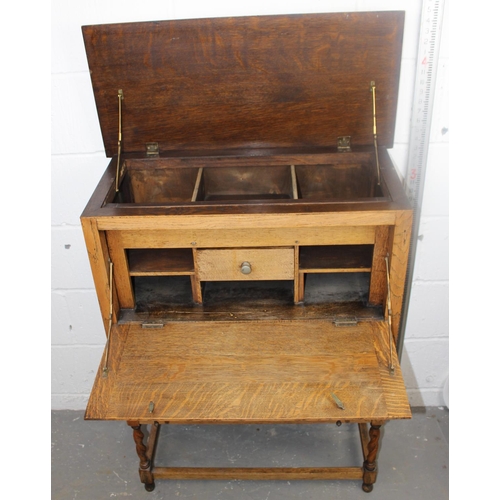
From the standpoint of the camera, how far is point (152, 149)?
1881mm

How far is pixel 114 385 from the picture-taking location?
1.59m

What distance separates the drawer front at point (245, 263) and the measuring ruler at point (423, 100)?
2.13 feet

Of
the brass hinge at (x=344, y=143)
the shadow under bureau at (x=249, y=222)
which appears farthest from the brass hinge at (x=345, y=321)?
the brass hinge at (x=344, y=143)

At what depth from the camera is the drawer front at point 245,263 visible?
5.50 ft

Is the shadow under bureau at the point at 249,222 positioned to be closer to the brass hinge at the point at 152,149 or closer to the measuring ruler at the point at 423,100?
the brass hinge at the point at 152,149

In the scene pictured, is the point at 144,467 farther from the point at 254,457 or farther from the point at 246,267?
the point at 246,267

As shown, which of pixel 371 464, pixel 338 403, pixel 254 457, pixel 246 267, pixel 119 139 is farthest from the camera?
pixel 254 457

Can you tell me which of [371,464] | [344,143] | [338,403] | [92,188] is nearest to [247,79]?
[344,143]

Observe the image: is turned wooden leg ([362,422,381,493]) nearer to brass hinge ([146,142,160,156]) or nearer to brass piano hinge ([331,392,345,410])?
brass piano hinge ([331,392,345,410])

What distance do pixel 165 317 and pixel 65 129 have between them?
0.80 metres

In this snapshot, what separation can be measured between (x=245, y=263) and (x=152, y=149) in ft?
1.75

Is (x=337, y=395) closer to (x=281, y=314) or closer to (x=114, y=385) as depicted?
(x=281, y=314)

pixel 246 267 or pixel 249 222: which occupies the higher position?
pixel 249 222
